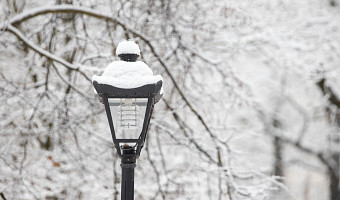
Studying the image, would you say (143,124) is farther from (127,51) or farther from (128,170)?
(127,51)

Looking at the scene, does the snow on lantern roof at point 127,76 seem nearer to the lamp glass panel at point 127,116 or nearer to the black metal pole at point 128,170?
the lamp glass panel at point 127,116

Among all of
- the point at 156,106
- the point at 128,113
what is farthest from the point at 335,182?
the point at 128,113

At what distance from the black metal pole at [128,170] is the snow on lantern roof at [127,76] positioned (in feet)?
1.32

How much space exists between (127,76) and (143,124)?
299mm

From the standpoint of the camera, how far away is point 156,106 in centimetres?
551

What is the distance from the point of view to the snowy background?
17.0 ft

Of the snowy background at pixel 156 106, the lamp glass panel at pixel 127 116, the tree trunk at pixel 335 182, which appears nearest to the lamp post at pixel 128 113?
Result: the lamp glass panel at pixel 127 116

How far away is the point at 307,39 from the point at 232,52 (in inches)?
85.8

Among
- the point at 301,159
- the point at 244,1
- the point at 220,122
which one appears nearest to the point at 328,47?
the point at 244,1

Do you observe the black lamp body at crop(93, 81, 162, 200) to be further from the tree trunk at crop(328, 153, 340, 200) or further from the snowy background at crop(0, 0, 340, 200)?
the tree trunk at crop(328, 153, 340, 200)

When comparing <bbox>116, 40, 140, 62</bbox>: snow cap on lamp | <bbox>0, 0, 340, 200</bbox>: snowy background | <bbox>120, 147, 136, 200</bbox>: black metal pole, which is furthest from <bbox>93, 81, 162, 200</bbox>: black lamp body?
<bbox>0, 0, 340, 200</bbox>: snowy background

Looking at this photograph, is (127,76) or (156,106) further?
(156,106)

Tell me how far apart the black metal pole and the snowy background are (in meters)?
2.11

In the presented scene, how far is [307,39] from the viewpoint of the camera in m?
7.88
